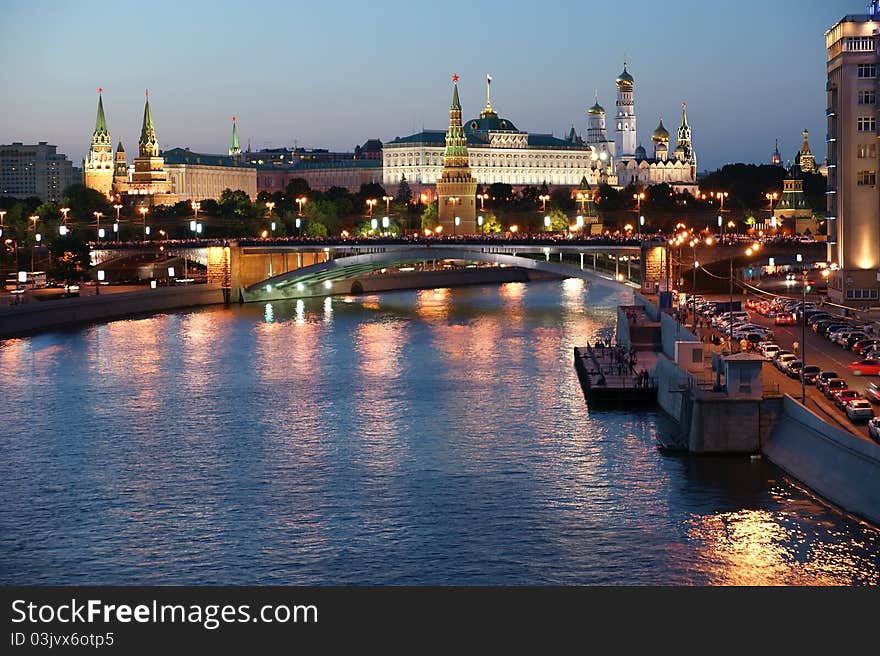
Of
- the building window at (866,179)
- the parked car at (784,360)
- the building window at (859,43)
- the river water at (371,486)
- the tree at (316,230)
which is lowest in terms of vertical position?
the river water at (371,486)

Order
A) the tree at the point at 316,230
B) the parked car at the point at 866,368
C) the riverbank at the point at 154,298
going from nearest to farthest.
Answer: the parked car at the point at 866,368, the riverbank at the point at 154,298, the tree at the point at 316,230

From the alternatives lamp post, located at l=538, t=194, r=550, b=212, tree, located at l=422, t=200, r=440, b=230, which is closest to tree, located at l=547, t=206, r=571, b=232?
lamp post, located at l=538, t=194, r=550, b=212

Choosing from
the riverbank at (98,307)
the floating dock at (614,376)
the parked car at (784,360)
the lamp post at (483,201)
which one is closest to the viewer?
the parked car at (784,360)

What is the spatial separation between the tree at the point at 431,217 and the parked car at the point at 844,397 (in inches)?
4403

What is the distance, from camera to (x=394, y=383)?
52719 mm

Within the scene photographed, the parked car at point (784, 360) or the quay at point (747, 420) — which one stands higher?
the parked car at point (784, 360)

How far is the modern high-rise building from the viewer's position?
214 feet

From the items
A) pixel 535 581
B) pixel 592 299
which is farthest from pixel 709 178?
pixel 535 581

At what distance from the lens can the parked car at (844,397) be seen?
118 feet

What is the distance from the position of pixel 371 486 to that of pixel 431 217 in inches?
4571

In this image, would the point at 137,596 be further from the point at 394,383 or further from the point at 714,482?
the point at 394,383

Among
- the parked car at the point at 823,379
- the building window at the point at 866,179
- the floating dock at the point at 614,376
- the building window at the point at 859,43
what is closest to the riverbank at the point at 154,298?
the floating dock at the point at 614,376

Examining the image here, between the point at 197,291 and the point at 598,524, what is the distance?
63.5 m

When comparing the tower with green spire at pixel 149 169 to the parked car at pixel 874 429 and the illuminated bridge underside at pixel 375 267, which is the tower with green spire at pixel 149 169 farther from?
the parked car at pixel 874 429
